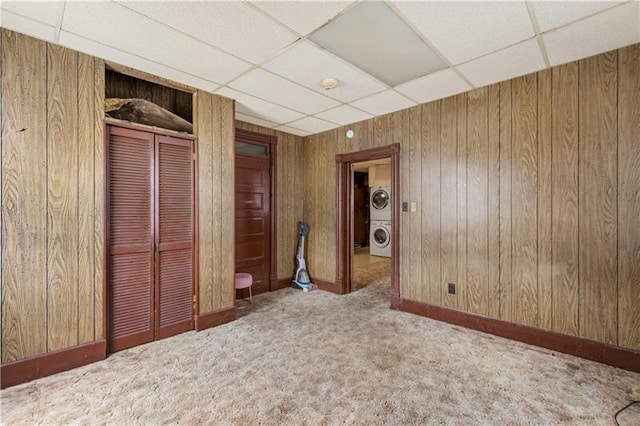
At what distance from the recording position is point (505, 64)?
2.52 m

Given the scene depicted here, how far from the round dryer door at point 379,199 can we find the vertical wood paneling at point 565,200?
196 inches

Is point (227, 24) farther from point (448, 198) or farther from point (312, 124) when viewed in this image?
point (448, 198)

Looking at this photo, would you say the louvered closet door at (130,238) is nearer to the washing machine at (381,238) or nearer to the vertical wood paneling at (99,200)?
the vertical wood paneling at (99,200)

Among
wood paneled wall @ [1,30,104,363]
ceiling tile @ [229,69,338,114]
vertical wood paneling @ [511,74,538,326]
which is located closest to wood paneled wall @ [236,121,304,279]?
ceiling tile @ [229,69,338,114]

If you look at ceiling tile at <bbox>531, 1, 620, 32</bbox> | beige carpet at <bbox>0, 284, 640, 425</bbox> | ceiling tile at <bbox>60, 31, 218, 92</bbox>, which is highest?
ceiling tile at <bbox>60, 31, 218, 92</bbox>

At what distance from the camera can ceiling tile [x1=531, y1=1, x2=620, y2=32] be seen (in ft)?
5.86

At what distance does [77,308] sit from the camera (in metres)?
2.36

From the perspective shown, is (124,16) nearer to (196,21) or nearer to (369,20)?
(196,21)

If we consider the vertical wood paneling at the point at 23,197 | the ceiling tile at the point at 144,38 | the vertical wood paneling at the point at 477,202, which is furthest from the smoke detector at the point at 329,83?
the vertical wood paneling at the point at 23,197

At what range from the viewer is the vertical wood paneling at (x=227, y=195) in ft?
10.7

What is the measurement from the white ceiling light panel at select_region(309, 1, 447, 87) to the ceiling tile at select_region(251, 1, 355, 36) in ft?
0.25

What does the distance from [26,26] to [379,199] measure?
271 inches

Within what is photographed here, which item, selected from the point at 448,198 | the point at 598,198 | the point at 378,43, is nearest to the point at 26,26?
the point at 378,43

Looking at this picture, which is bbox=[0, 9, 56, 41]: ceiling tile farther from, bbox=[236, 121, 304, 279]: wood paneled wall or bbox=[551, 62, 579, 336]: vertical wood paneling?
bbox=[551, 62, 579, 336]: vertical wood paneling
